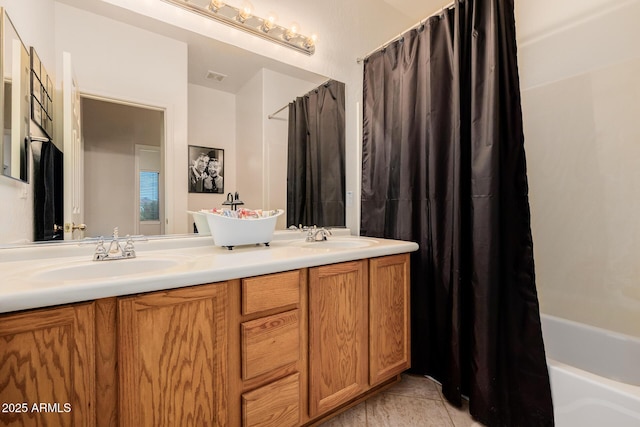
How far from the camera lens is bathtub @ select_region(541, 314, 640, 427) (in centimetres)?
99

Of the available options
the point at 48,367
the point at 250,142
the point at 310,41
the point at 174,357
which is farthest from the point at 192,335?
the point at 310,41

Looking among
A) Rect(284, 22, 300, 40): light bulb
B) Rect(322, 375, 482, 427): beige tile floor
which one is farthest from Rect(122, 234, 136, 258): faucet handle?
Rect(284, 22, 300, 40): light bulb

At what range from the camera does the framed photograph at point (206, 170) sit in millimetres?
1492

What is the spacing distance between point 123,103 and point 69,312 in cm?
100

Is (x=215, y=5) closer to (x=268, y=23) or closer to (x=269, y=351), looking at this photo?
(x=268, y=23)

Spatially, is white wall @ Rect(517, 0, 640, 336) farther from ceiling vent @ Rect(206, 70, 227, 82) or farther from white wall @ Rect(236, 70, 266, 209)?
ceiling vent @ Rect(206, 70, 227, 82)

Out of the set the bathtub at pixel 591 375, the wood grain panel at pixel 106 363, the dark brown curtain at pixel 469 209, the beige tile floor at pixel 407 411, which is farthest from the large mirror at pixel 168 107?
the bathtub at pixel 591 375

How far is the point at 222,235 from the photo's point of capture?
1350 mm

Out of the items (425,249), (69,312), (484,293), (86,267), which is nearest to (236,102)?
(86,267)

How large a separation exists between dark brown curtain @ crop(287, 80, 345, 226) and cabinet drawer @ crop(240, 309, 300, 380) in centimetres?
86

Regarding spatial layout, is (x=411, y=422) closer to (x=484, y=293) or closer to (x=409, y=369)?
(x=409, y=369)

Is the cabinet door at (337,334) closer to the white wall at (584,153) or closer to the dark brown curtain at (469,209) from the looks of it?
the dark brown curtain at (469,209)

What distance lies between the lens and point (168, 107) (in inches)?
56.2

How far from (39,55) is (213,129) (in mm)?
702
